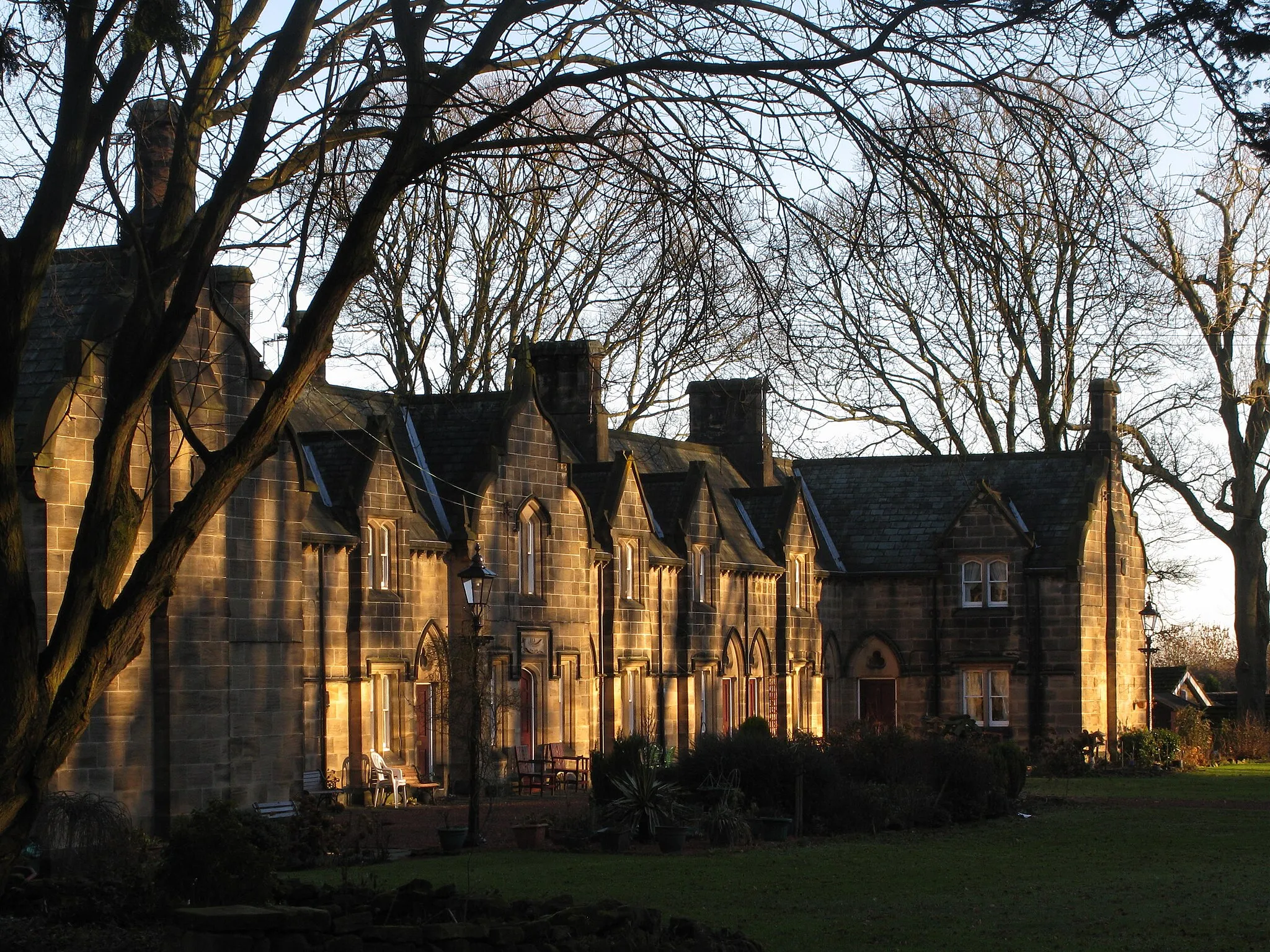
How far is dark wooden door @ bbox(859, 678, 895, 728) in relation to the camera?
4966 centimetres

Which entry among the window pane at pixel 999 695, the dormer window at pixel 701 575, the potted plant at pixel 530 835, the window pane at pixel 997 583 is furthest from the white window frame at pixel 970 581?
the potted plant at pixel 530 835

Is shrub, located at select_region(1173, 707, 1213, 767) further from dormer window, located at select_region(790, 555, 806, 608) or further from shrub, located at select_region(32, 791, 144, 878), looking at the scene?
shrub, located at select_region(32, 791, 144, 878)

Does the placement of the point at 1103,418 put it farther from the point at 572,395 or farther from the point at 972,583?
the point at 572,395

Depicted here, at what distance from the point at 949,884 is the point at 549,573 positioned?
18696 millimetres

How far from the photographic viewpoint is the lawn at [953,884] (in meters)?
15.8

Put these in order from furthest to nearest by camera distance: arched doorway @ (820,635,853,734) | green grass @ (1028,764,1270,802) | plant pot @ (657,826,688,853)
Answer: arched doorway @ (820,635,853,734), green grass @ (1028,764,1270,802), plant pot @ (657,826,688,853)

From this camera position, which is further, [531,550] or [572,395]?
[572,395]

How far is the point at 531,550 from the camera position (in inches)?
1463

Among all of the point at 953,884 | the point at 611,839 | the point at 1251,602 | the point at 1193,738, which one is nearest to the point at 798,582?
the point at 1193,738

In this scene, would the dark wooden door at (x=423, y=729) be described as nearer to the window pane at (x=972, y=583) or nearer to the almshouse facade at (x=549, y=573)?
the almshouse facade at (x=549, y=573)

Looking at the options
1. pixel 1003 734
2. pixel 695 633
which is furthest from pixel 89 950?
pixel 1003 734

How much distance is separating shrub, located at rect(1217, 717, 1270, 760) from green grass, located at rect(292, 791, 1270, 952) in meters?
22.1

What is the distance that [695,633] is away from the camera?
43.5 metres

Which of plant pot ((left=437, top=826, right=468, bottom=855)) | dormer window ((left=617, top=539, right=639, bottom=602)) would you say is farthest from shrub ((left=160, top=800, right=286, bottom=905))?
dormer window ((left=617, top=539, right=639, bottom=602))
